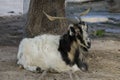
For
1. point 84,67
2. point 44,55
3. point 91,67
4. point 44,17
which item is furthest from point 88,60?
point 44,55

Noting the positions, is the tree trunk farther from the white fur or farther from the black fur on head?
the black fur on head

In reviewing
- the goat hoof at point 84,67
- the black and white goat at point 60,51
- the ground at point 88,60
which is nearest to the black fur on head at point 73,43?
the black and white goat at point 60,51

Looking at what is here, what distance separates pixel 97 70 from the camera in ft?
26.2

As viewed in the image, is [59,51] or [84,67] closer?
[59,51]

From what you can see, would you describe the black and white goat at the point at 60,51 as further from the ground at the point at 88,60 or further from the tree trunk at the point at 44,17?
the tree trunk at the point at 44,17

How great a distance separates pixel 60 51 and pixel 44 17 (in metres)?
2.10

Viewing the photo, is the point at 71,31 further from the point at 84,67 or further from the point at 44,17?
the point at 44,17

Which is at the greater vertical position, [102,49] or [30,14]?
[30,14]

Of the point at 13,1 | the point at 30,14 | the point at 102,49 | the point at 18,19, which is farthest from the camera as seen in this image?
the point at 13,1

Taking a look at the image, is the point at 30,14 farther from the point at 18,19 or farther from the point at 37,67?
the point at 18,19

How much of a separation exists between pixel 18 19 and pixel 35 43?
29.2 ft

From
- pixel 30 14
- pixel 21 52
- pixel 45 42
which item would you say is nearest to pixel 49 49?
pixel 45 42

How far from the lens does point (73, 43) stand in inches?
292

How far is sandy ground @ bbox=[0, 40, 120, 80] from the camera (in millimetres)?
7246
